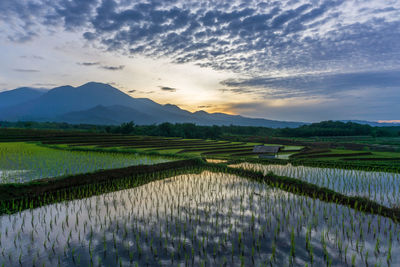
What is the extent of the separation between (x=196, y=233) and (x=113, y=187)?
7500mm

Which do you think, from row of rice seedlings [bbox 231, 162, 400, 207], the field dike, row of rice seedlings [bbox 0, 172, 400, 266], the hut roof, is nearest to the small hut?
the hut roof

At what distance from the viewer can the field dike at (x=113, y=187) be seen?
9.84 m

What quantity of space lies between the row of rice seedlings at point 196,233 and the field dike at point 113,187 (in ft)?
2.61

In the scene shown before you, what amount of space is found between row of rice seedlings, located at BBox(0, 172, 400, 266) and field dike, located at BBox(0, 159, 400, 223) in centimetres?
80

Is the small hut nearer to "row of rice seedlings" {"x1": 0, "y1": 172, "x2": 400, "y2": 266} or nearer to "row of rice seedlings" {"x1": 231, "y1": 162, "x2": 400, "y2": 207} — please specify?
"row of rice seedlings" {"x1": 231, "y1": 162, "x2": 400, "y2": 207}

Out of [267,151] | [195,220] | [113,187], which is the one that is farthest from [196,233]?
[267,151]

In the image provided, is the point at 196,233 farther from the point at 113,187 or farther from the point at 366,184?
the point at 366,184

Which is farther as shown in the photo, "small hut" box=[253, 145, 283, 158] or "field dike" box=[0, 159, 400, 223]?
"small hut" box=[253, 145, 283, 158]

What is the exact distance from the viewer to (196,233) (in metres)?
7.68

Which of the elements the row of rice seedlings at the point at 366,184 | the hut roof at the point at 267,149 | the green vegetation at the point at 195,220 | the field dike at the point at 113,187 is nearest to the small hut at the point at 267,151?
the hut roof at the point at 267,149

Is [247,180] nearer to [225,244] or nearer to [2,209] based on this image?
[225,244]

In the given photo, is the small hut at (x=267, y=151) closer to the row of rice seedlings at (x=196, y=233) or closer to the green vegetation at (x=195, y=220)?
the green vegetation at (x=195, y=220)

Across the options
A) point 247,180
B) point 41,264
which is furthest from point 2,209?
point 247,180

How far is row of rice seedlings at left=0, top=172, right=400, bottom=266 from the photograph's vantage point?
6281mm
